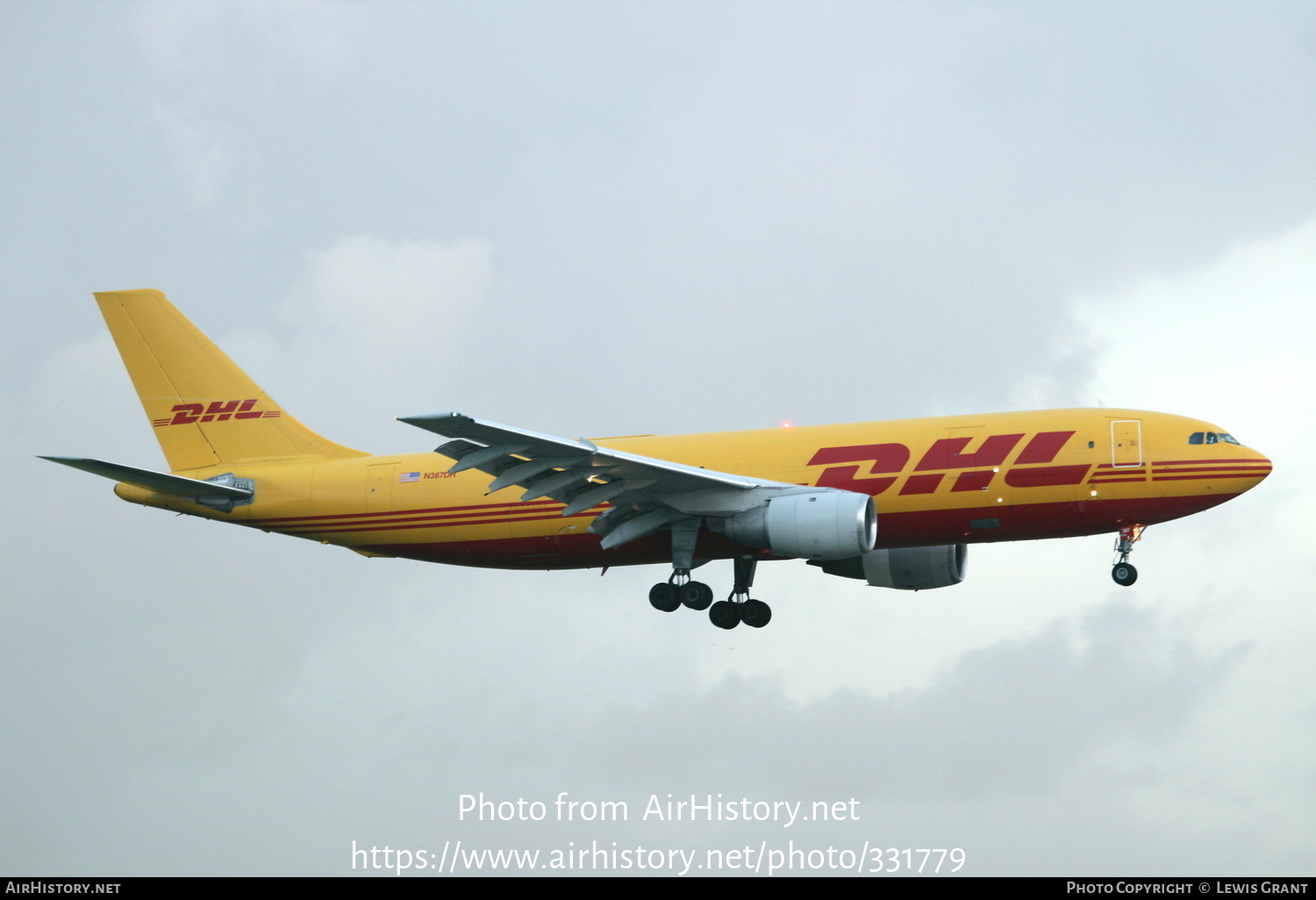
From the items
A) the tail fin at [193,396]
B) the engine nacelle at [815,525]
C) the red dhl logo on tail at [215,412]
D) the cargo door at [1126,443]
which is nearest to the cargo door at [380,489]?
the tail fin at [193,396]

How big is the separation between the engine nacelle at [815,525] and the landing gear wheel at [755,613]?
173 inches

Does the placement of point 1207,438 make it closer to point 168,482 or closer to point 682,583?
point 682,583

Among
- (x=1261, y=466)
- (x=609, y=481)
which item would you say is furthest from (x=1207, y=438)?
(x=609, y=481)

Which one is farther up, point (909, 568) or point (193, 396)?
point (193, 396)

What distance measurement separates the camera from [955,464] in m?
36.7

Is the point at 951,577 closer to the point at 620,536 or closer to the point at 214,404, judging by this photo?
the point at 620,536

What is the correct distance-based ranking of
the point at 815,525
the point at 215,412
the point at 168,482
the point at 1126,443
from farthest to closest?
the point at 215,412
the point at 168,482
the point at 1126,443
the point at 815,525

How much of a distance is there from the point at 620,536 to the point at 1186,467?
13.3 meters

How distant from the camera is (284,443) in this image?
1720 inches

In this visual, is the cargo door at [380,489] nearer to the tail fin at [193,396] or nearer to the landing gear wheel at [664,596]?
the tail fin at [193,396]

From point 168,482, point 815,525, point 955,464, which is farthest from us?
point 168,482

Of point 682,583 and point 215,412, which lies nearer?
point 682,583

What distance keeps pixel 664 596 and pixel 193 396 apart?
15.7 meters

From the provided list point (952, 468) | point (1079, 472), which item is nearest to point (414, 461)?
point (952, 468)
